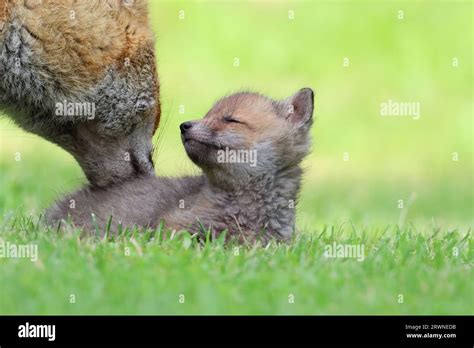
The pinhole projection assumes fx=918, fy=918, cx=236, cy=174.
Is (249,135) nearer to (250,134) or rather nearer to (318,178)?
(250,134)

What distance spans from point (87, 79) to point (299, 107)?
1607 millimetres

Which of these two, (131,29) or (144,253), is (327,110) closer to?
(131,29)

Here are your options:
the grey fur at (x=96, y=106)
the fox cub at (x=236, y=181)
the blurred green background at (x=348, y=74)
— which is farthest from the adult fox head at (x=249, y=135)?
the blurred green background at (x=348, y=74)

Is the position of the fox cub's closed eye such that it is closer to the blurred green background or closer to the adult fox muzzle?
the adult fox muzzle

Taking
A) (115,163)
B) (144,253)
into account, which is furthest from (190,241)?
(115,163)

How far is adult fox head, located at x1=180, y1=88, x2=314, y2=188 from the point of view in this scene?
646 centimetres

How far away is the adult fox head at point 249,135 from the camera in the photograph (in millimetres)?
6465

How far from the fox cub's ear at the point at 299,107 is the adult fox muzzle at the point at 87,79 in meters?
1.04

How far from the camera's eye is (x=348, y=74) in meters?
19.6

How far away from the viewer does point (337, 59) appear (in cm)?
1998

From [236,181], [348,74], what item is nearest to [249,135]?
[236,181]

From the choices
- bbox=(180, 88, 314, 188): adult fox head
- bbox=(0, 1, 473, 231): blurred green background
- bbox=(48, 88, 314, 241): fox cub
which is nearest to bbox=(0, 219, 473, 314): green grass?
bbox=(48, 88, 314, 241): fox cub

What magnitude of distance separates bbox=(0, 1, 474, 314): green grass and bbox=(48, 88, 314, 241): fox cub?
0.92 feet

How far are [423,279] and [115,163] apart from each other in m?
2.89
